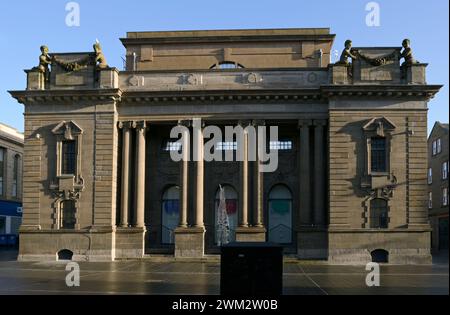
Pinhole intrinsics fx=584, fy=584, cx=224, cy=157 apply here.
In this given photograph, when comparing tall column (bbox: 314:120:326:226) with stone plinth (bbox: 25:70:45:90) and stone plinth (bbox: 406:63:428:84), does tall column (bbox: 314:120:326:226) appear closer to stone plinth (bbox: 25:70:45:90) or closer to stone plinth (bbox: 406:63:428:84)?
stone plinth (bbox: 406:63:428:84)

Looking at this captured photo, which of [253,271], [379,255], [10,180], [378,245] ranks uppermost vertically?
[10,180]

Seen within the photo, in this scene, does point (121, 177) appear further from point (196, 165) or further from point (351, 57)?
point (351, 57)

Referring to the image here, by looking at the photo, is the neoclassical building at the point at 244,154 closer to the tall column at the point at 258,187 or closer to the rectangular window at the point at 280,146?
the tall column at the point at 258,187

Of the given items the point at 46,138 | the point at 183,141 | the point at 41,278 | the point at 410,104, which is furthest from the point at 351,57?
A: the point at 41,278

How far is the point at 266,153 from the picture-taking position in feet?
138

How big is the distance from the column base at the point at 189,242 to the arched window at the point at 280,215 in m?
5.94

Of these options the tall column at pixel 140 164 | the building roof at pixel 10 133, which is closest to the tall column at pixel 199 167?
the tall column at pixel 140 164

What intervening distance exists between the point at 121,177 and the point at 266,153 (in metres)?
10.4

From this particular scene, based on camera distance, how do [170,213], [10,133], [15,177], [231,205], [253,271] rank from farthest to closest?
[15,177], [10,133], [170,213], [231,205], [253,271]

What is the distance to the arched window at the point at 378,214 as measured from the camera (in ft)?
123

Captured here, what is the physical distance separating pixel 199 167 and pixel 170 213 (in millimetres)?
5226

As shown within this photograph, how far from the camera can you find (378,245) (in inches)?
1452

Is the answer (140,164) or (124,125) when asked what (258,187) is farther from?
(124,125)

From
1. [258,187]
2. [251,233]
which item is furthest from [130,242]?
[258,187]
